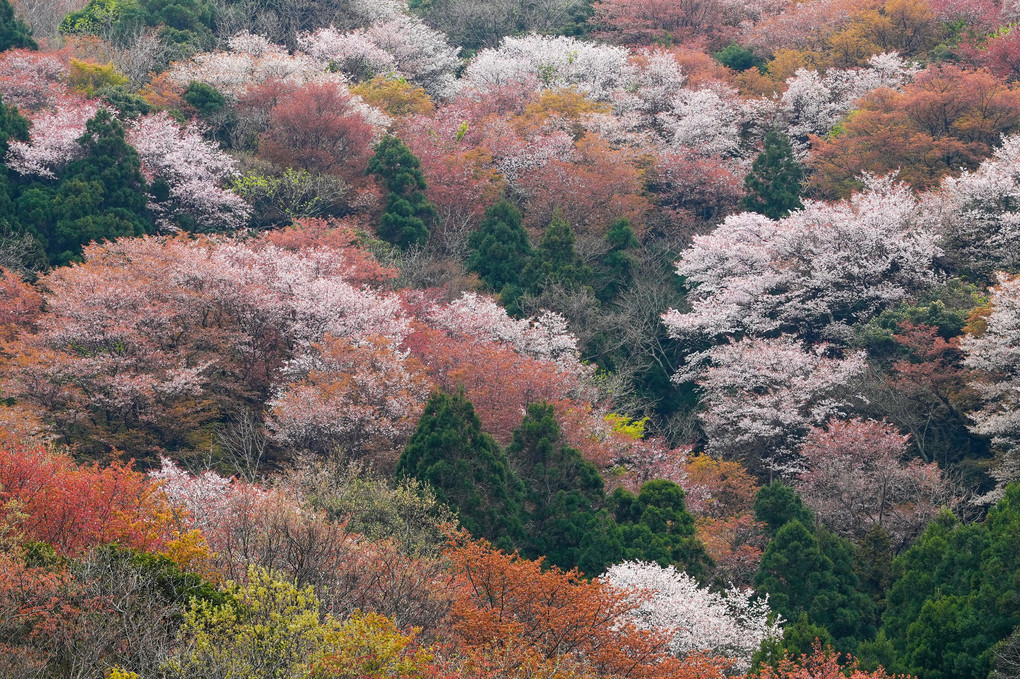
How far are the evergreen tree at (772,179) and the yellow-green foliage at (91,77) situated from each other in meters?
23.3

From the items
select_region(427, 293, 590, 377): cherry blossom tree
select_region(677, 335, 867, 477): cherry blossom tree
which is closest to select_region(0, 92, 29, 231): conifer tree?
select_region(427, 293, 590, 377): cherry blossom tree

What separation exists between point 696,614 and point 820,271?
1719 centimetres

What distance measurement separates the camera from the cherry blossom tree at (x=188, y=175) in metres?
37.6

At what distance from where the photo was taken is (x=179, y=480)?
24250mm

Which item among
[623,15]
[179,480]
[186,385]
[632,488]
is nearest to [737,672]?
[632,488]

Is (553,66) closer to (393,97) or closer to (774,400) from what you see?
(393,97)

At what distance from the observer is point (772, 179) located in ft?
141

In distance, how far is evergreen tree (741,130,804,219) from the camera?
139 feet

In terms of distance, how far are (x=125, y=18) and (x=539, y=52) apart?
1925 centimetres

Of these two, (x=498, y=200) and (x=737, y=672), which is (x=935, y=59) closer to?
(x=498, y=200)

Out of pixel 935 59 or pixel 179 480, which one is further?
pixel 935 59

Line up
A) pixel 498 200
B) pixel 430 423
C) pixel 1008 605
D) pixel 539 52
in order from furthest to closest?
pixel 539 52
pixel 498 200
pixel 430 423
pixel 1008 605

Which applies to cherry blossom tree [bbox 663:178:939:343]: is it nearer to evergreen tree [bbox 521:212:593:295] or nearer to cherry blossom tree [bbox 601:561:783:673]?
evergreen tree [bbox 521:212:593:295]

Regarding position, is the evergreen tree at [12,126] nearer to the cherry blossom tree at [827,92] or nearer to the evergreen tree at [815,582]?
the evergreen tree at [815,582]
